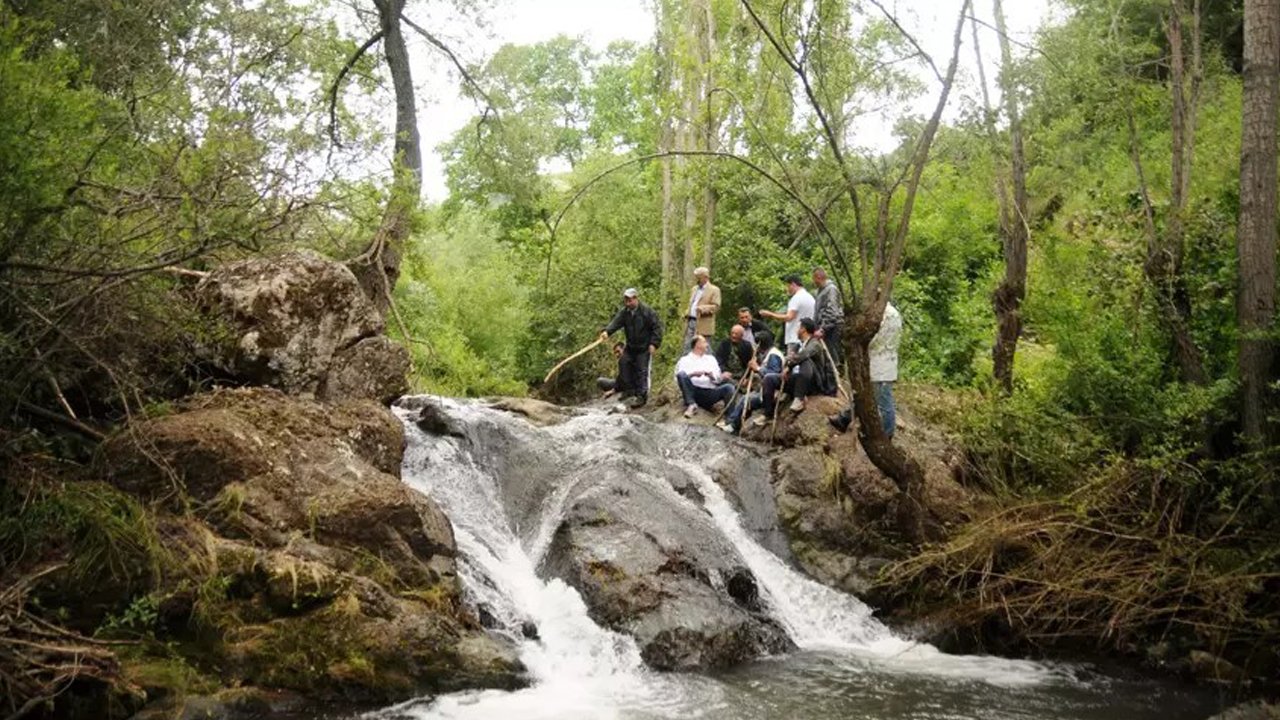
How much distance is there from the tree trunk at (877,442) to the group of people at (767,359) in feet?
3.72

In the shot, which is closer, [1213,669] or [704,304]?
[1213,669]

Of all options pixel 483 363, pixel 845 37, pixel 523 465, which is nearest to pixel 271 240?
pixel 523 465

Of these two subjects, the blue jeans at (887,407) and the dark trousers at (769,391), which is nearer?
the blue jeans at (887,407)

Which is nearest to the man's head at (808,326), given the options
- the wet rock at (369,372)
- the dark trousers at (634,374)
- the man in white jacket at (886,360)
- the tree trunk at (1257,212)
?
the man in white jacket at (886,360)

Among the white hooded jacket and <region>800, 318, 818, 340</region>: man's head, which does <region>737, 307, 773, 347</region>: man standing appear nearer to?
<region>800, 318, 818, 340</region>: man's head

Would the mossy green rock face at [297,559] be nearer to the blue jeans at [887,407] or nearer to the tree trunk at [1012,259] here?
the blue jeans at [887,407]

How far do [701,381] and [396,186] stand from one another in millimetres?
6278

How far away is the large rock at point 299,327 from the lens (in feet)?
30.8

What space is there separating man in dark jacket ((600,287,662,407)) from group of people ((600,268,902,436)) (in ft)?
0.05

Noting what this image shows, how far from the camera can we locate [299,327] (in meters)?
9.70

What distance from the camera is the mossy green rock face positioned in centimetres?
679

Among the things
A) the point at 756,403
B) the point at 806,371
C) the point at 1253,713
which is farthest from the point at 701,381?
the point at 1253,713

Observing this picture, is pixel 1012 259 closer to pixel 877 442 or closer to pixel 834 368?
pixel 834 368

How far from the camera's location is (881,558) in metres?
11.2
